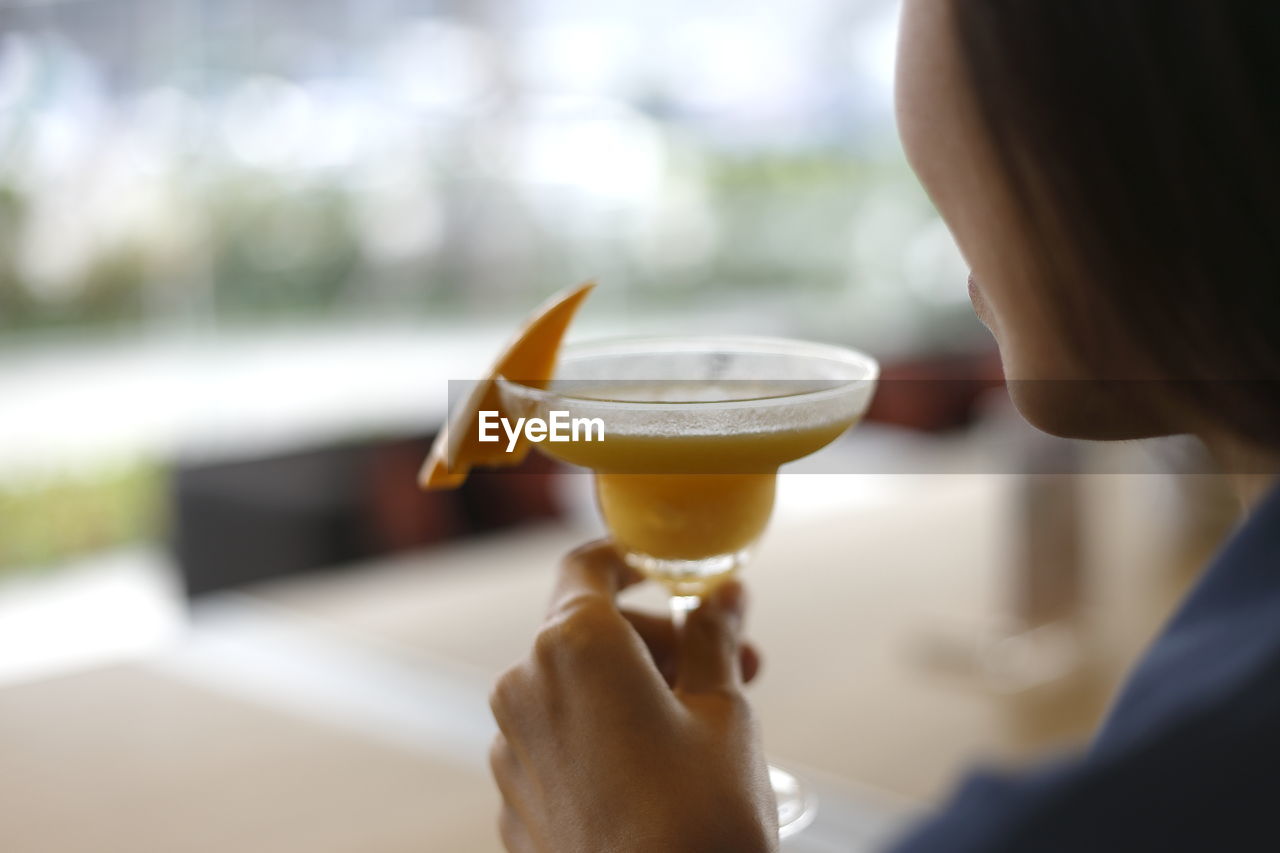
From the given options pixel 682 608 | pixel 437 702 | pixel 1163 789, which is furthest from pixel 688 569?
pixel 437 702

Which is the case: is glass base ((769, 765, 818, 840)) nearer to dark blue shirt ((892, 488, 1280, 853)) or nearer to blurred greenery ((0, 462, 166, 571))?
dark blue shirt ((892, 488, 1280, 853))

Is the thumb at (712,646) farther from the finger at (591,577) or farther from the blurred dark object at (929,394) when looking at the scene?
the blurred dark object at (929,394)

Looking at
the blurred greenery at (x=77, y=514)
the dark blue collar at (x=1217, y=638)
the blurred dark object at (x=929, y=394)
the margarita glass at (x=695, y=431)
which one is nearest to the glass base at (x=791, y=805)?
the margarita glass at (x=695, y=431)

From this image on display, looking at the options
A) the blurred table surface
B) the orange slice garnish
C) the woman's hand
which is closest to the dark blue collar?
the woman's hand

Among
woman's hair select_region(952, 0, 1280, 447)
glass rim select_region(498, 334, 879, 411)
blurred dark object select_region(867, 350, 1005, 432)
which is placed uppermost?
woman's hair select_region(952, 0, 1280, 447)

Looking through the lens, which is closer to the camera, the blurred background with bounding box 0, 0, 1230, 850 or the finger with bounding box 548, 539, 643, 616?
the finger with bounding box 548, 539, 643, 616

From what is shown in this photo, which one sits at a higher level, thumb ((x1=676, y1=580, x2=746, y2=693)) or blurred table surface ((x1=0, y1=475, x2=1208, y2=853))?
thumb ((x1=676, y1=580, x2=746, y2=693))
